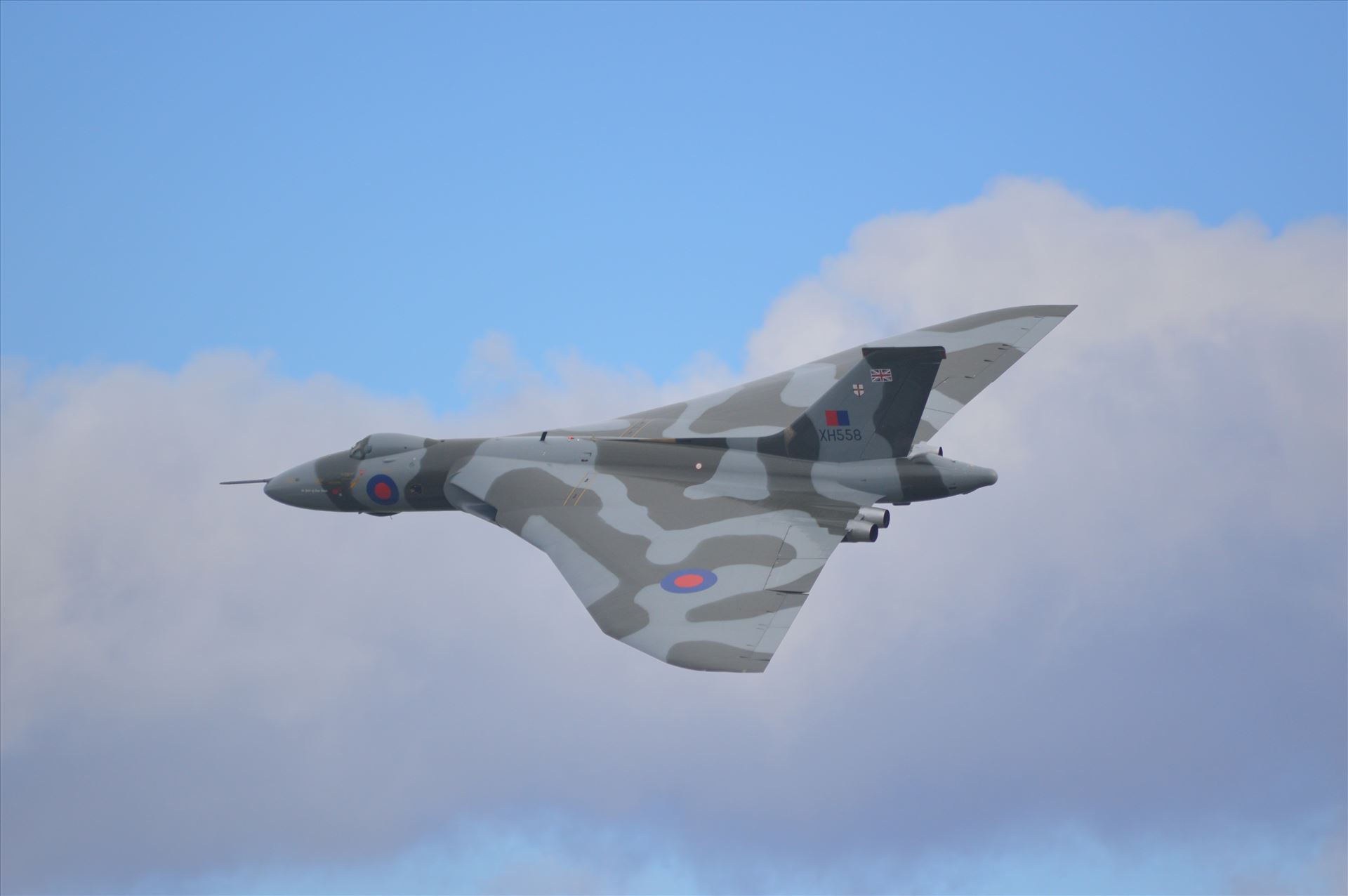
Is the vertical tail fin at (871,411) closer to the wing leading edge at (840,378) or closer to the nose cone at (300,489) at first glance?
the wing leading edge at (840,378)

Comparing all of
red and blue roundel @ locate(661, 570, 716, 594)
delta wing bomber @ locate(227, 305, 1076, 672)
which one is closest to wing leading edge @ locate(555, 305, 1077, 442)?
delta wing bomber @ locate(227, 305, 1076, 672)

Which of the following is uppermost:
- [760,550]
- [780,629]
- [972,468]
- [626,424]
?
[626,424]

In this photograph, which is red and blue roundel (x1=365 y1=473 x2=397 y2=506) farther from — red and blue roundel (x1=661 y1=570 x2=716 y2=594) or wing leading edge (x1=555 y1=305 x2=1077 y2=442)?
red and blue roundel (x1=661 y1=570 x2=716 y2=594)

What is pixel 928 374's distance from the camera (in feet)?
133

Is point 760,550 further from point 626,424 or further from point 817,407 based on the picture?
point 626,424

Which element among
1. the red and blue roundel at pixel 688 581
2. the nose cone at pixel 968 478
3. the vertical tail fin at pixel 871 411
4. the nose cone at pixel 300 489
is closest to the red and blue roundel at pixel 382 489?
the nose cone at pixel 300 489

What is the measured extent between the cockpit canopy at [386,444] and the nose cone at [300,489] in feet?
4.97

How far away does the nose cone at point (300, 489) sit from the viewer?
4706cm

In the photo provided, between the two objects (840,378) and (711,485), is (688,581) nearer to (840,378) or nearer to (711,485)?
(711,485)

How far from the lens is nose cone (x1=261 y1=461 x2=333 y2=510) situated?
47.1m

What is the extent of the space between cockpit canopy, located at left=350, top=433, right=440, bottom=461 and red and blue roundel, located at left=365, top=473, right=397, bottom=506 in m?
0.79

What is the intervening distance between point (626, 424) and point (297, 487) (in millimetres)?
10210

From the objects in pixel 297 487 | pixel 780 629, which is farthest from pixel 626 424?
A: pixel 780 629

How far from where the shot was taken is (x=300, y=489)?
47.2 metres
